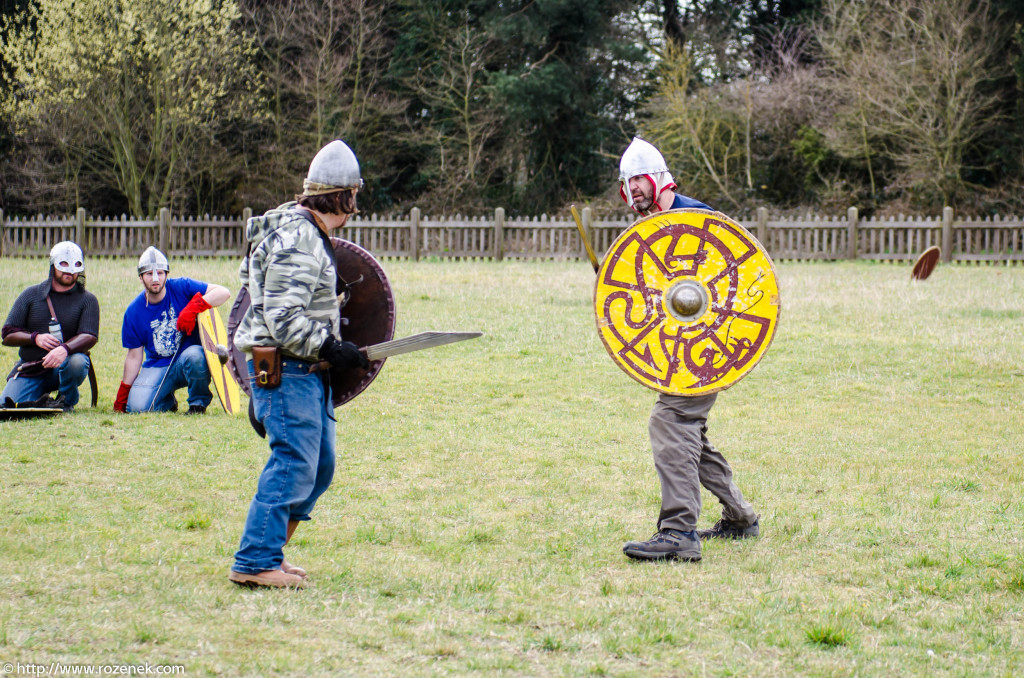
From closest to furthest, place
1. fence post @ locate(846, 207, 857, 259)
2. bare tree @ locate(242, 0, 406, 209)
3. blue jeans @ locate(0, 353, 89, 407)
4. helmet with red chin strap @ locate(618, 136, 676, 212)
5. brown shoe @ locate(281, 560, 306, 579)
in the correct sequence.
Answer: brown shoe @ locate(281, 560, 306, 579)
helmet with red chin strap @ locate(618, 136, 676, 212)
blue jeans @ locate(0, 353, 89, 407)
fence post @ locate(846, 207, 857, 259)
bare tree @ locate(242, 0, 406, 209)

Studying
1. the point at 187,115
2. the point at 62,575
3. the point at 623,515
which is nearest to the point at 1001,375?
the point at 623,515

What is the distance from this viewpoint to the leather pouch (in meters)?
4.01

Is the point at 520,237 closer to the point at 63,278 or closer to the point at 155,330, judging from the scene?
the point at 155,330

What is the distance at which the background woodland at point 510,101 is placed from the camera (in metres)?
24.9

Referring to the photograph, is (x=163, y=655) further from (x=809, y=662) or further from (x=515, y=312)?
(x=515, y=312)

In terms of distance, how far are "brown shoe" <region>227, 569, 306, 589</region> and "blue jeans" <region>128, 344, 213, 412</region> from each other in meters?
4.38

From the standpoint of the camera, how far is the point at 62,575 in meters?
4.18

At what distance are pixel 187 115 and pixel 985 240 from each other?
18053mm

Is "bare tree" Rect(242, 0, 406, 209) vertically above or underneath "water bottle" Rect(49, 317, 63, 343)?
above

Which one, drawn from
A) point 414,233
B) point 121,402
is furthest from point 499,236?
point 121,402

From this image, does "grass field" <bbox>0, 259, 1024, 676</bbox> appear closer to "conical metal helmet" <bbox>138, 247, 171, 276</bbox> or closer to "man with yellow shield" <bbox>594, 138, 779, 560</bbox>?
"man with yellow shield" <bbox>594, 138, 779, 560</bbox>

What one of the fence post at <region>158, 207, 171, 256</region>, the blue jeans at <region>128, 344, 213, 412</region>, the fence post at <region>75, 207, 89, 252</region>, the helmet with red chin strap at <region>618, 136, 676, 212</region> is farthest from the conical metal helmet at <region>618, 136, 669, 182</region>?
the fence post at <region>75, 207, 89, 252</region>

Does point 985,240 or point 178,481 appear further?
point 985,240

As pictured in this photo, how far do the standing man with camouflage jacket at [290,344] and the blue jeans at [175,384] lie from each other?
4316 mm
